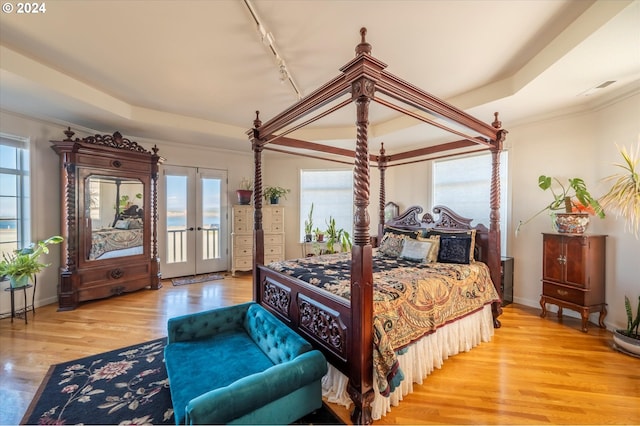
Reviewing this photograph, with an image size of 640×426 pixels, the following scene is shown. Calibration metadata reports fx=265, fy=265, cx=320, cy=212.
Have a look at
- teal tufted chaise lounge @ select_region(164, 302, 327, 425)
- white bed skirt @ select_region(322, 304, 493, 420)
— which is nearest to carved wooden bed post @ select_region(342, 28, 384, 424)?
white bed skirt @ select_region(322, 304, 493, 420)

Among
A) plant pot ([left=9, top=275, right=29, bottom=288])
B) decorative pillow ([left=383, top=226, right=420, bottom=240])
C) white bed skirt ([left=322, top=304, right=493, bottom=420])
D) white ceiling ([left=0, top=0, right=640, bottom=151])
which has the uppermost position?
white ceiling ([left=0, top=0, right=640, bottom=151])

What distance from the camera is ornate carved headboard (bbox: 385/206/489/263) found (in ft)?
11.1

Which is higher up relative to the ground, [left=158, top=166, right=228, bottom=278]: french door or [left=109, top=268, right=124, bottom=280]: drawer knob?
[left=158, top=166, right=228, bottom=278]: french door

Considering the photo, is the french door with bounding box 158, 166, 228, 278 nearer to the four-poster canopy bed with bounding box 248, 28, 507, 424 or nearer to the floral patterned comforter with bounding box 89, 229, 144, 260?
the floral patterned comforter with bounding box 89, 229, 144, 260

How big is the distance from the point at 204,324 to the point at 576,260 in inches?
163

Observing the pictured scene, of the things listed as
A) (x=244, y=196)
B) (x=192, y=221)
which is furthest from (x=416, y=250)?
(x=192, y=221)

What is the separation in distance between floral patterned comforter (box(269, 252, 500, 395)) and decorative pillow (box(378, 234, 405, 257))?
259mm

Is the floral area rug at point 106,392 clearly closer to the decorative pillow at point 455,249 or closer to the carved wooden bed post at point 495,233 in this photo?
the decorative pillow at point 455,249

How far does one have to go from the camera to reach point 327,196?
619cm

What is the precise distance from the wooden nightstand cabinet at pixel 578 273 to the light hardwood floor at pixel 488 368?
0.99 ft

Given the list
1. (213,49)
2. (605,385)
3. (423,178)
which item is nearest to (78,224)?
(213,49)

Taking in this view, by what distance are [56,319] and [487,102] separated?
608 cm

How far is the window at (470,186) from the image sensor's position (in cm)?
423

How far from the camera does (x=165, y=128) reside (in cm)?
435
